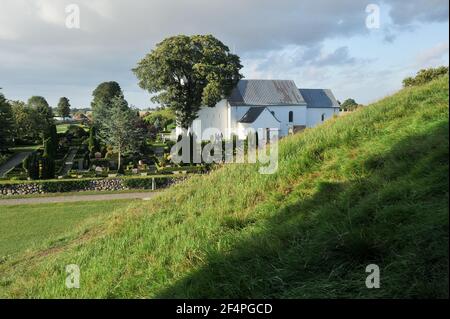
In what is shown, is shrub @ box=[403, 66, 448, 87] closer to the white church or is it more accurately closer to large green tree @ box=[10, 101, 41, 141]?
the white church

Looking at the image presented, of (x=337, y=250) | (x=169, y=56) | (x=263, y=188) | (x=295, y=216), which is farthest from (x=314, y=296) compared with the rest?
(x=169, y=56)

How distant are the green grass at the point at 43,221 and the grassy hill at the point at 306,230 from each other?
9.68 ft

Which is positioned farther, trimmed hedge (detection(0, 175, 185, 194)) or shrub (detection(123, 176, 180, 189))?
shrub (detection(123, 176, 180, 189))

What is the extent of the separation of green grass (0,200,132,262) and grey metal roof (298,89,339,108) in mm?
44786

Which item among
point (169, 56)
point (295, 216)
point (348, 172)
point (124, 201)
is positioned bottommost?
point (124, 201)

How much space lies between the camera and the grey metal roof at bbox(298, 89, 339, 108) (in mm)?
58562

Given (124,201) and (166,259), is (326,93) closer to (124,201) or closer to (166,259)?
(124,201)

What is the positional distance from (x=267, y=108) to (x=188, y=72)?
14899 mm

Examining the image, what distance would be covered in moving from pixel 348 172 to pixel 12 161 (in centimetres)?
3515

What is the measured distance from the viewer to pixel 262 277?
12.0 ft

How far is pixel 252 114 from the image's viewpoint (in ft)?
167

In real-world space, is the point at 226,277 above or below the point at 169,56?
below

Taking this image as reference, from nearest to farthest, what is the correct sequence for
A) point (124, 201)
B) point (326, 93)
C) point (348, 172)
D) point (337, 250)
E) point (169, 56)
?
point (337, 250) → point (348, 172) → point (124, 201) → point (169, 56) → point (326, 93)

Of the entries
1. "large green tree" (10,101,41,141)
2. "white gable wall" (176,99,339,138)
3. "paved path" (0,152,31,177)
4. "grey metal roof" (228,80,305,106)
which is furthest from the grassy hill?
"grey metal roof" (228,80,305,106)
